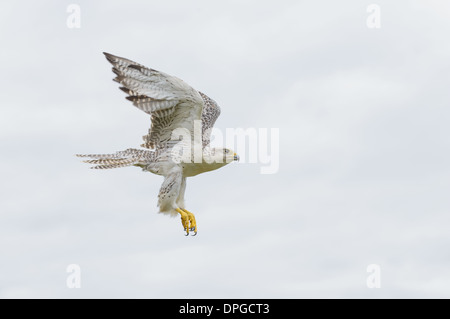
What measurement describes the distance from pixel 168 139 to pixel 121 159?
1238mm

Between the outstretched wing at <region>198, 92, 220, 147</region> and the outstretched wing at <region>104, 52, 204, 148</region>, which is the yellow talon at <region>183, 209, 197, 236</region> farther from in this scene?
the outstretched wing at <region>198, 92, 220, 147</region>

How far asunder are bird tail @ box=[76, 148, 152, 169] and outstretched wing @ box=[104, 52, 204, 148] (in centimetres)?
52

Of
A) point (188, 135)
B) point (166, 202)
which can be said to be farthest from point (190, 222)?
point (188, 135)

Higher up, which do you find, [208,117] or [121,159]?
[208,117]

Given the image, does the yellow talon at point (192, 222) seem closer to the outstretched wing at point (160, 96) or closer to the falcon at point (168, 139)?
the falcon at point (168, 139)

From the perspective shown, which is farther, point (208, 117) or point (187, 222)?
point (208, 117)

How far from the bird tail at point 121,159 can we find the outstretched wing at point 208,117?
1566 mm

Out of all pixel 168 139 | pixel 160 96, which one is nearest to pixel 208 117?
pixel 168 139

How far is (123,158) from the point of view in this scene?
21047mm

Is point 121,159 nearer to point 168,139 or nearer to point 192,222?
point 168,139

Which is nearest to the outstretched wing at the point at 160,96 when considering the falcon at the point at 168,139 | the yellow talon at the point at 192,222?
the falcon at the point at 168,139

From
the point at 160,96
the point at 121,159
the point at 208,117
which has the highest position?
the point at 208,117

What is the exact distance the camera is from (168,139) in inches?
821

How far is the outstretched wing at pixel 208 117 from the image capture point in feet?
71.6
